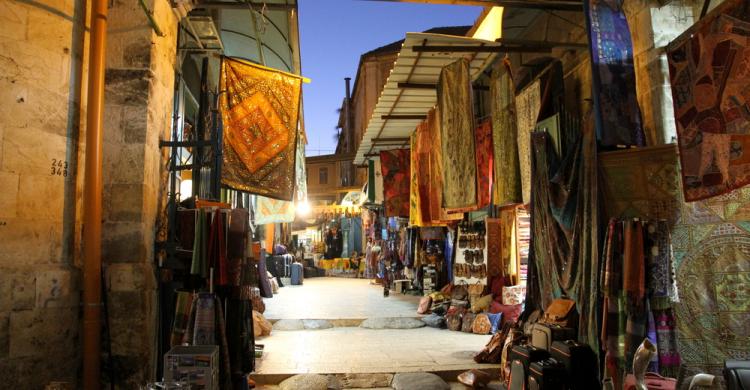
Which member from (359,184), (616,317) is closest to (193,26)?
(616,317)

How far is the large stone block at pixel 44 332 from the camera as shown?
4.16 meters

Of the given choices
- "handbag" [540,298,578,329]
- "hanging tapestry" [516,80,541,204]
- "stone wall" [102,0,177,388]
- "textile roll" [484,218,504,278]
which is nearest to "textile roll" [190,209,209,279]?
"stone wall" [102,0,177,388]

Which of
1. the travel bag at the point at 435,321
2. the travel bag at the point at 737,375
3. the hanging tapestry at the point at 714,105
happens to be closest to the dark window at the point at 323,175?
the travel bag at the point at 435,321

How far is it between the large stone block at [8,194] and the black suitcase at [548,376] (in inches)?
193

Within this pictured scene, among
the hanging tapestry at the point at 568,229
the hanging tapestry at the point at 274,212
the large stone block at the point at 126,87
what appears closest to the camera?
the large stone block at the point at 126,87

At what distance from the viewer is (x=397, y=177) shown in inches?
483

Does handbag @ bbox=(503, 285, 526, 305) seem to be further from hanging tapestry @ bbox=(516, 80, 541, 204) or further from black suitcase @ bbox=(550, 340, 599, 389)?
black suitcase @ bbox=(550, 340, 599, 389)

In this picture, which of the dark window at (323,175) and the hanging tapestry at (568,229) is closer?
the hanging tapestry at (568,229)

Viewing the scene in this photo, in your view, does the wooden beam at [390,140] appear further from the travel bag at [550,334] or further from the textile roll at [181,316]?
the textile roll at [181,316]

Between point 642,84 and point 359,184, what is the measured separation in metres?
28.4

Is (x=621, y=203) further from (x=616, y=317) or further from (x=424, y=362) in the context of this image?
(x=424, y=362)

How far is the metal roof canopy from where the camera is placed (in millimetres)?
6762

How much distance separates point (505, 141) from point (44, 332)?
19.7 ft

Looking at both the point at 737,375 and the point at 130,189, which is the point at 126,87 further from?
the point at 737,375
